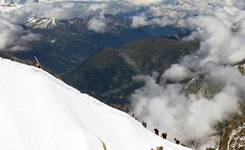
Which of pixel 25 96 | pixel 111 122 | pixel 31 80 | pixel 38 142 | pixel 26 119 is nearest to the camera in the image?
pixel 38 142

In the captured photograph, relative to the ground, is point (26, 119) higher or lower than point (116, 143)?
higher

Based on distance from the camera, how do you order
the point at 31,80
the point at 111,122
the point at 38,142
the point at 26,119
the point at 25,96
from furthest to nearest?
the point at 111,122, the point at 31,80, the point at 25,96, the point at 26,119, the point at 38,142

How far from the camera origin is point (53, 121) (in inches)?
2158

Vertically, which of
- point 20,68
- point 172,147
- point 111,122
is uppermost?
point 20,68

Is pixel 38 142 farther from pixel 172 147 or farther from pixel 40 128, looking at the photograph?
pixel 172 147

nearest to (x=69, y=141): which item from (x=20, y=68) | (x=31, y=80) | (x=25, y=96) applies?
(x=25, y=96)

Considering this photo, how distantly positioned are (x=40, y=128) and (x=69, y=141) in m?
3.62

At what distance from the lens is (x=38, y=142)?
50031 millimetres

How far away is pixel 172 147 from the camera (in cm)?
6869

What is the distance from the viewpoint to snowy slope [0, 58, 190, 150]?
50375 mm

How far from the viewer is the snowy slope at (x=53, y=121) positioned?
50.4 m

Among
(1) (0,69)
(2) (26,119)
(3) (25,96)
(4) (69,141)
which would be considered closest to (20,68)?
(1) (0,69)

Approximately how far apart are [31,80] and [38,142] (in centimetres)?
1372

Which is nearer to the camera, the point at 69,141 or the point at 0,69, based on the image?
the point at 69,141
